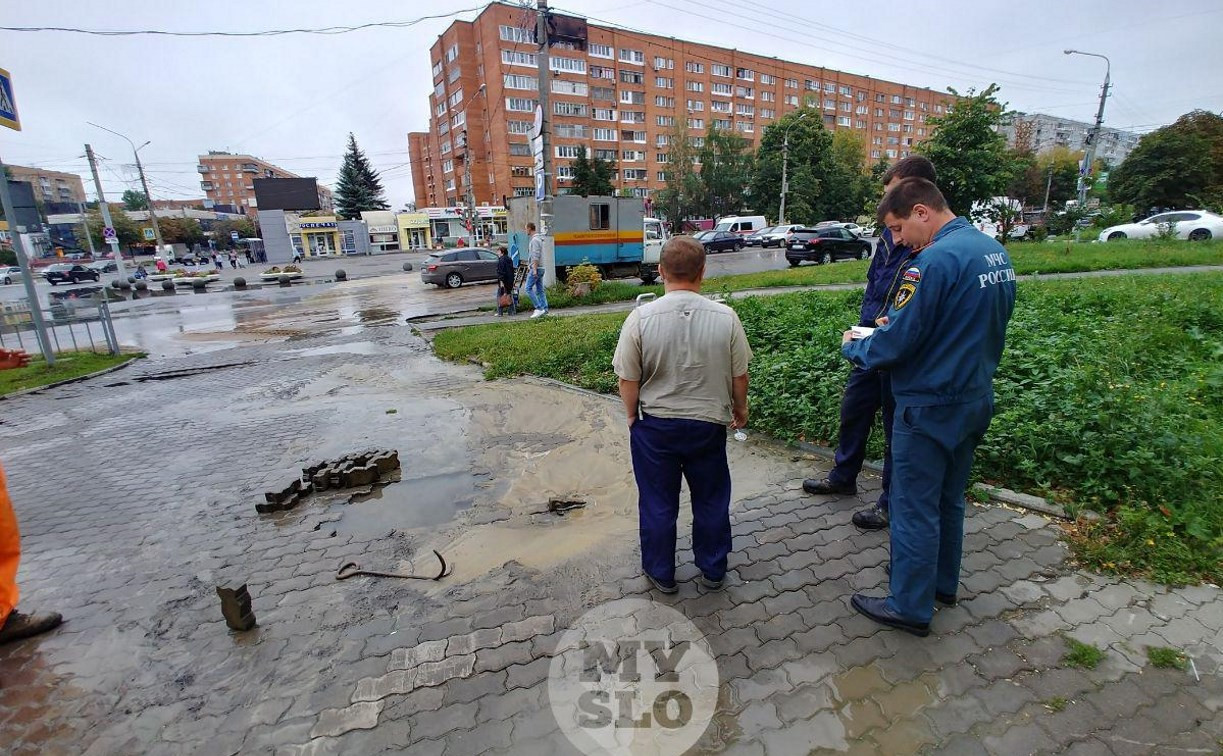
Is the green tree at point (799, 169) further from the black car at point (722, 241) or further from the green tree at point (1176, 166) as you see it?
the green tree at point (1176, 166)

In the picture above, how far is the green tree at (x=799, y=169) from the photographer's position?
157 feet

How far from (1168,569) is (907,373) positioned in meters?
1.93

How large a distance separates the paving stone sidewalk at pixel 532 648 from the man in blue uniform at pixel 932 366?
0.42 meters

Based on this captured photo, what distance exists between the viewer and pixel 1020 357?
4973 mm

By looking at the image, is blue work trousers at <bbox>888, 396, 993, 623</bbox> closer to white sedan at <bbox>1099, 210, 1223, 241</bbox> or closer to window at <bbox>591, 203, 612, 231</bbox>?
window at <bbox>591, 203, 612, 231</bbox>

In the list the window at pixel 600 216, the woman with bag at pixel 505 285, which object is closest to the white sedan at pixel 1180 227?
the window at pixel 600 216

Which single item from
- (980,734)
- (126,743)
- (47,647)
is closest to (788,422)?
(980,734)

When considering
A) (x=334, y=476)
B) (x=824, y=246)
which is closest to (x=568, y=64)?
(x=824, y=246)

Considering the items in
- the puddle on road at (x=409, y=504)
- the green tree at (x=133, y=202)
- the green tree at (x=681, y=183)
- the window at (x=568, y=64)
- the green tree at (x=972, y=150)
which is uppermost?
the window at (x=568, y=64)

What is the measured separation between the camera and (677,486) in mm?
2732

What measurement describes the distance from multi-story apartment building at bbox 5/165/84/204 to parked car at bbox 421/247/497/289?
10096 cm

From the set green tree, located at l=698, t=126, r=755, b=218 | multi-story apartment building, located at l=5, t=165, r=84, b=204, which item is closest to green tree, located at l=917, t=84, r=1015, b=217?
green tree, located at l=698, t=126, r=755, b=218

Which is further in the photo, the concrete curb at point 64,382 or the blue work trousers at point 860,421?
the concrete curb at point 64,382

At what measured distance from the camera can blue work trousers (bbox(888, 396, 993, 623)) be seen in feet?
7.48
